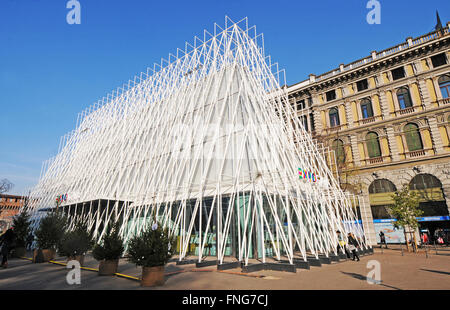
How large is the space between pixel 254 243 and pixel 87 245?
9972 millimetres

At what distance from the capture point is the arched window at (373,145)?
31672mm

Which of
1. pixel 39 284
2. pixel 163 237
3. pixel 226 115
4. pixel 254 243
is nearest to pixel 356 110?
pixel 226 115

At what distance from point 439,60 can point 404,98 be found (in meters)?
5.15

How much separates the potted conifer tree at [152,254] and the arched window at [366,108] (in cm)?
3203

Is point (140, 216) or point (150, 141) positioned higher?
point (150, 141)

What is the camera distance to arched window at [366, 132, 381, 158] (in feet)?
104

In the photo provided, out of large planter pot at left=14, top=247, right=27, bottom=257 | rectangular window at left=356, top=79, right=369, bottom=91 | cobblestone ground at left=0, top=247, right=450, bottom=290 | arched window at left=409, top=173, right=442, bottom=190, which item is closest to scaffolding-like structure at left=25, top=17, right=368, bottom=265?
cobblestone ground at left=0, top=247, right=450, bottom=290

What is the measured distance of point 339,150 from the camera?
34.6 meters

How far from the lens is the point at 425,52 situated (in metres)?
30.0

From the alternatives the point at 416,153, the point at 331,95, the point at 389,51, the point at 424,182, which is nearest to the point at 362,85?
the point at 331,95

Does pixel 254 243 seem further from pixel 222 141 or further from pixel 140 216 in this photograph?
pixel 140 216

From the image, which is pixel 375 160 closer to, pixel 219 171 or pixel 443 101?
pixel 443 101

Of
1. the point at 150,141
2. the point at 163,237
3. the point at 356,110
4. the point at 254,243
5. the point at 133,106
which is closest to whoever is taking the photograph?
the point at 163,237

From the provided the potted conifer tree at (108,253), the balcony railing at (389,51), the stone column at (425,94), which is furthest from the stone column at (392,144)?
the potted conifer tree at (108,253)
